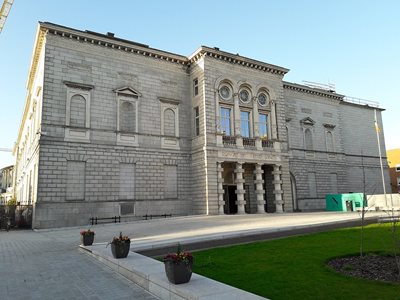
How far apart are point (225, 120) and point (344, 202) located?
48.8 ft

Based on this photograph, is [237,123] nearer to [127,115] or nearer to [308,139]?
[127,115]

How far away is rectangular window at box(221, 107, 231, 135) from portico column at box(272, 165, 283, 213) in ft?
20.3

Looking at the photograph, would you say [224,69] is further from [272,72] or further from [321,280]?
[321,280]

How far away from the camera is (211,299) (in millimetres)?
5441

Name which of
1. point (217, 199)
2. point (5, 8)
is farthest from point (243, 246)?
point (5, 8)

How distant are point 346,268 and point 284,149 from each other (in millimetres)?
25762

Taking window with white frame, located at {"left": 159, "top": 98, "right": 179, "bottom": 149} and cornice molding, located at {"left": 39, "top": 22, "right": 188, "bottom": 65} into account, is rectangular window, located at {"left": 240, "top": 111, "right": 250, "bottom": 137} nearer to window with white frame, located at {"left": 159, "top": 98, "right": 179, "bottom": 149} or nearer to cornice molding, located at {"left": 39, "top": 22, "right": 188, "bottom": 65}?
window with white frame, located at {"left": 159, "top": 98, "right": 179, "bottom": 149}

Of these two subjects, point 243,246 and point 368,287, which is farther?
point 243,246

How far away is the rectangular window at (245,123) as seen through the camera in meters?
31.5

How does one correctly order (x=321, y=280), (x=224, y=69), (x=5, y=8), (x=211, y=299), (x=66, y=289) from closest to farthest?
(x=211, y=299)
(x=321, y=280)
(x=66, y=289)
(x=224, y=69)
(x=5, y=8)

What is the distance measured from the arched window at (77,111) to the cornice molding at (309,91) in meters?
23.0

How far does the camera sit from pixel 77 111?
2545 centimetres

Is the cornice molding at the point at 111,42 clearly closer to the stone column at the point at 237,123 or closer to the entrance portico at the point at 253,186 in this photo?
the stone column at the point at 237,123

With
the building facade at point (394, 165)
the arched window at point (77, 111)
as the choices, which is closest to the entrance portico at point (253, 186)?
the arched window at point (77, 111)
